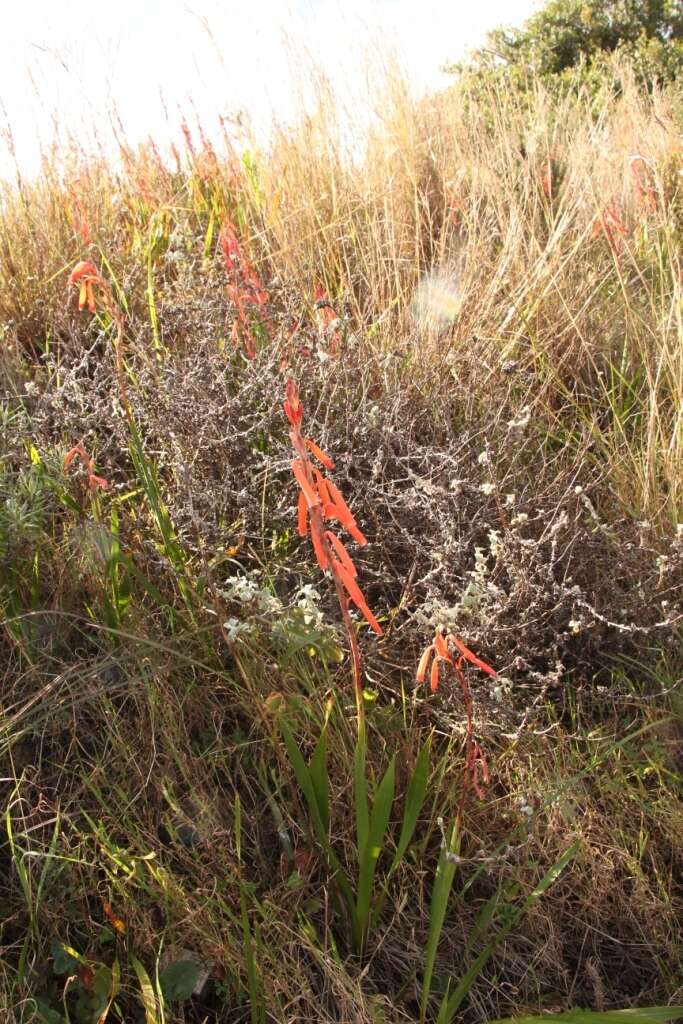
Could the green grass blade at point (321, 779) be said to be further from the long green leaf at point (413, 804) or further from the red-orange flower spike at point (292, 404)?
the red-orange flower spike at point (292, 404)

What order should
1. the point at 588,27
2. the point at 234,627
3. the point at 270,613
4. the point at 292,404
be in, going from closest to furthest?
the point at 292,404, the point at 234,627, the point at 270,613, the point at 588,27

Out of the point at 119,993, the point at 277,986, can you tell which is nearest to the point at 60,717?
the point at 119,993

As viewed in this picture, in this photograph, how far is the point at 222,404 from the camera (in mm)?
2520

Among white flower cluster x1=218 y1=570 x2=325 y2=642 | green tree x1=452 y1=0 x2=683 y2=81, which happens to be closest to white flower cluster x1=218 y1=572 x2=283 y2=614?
white flower cluster x1=218 y1=570 x2=325 y2=642

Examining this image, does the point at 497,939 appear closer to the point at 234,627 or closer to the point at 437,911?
the point at 437,911

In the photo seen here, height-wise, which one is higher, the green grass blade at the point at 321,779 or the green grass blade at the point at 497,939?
the green grass blade at the point at 321,779

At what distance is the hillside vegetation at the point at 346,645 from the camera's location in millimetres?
1650

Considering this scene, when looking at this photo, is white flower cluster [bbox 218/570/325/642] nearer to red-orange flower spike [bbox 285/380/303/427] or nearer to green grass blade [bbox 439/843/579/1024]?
green grass blade [bbox 439/843/579/1024]

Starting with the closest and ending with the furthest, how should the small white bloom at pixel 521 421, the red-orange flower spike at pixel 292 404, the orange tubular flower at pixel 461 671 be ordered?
1. the red-orange flower spike at pixel 292 404
2. the orange tubular flower at pixel 461 671
3. the small white bloom at pixel 521 421

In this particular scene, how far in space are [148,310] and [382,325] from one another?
0.83 m

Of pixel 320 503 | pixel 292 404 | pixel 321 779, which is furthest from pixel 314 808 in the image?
pixel 292 404

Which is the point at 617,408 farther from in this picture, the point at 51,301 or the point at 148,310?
the point at 51,301

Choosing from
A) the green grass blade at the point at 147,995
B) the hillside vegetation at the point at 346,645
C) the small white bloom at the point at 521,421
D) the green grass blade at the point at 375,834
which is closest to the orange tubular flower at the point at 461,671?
the hillside vegetation at the point at 346,645

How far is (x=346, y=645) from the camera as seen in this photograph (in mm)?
2082
